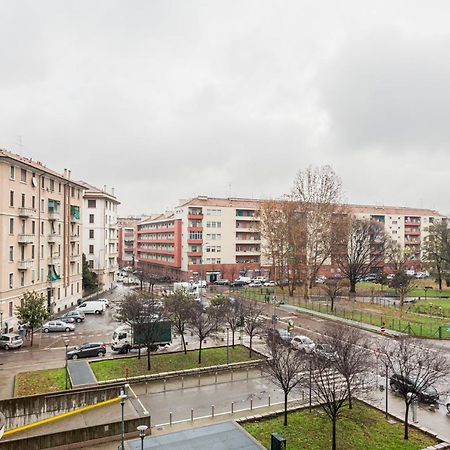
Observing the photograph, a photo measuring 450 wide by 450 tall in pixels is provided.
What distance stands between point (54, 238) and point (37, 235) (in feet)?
12.8

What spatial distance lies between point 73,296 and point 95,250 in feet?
55.0

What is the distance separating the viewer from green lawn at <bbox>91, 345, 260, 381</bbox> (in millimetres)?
25578

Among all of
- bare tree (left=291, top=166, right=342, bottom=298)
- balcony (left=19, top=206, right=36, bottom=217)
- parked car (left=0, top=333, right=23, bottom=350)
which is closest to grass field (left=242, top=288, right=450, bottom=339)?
bare tree (left=291, top=166, right=342, bottom=298)

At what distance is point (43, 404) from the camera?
19.5 meters

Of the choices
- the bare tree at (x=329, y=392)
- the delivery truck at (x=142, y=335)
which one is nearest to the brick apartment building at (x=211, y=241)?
the delivery truck at (x=142, y=335)

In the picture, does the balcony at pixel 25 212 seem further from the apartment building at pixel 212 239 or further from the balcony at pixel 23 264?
the apartment building at pixel 212 239

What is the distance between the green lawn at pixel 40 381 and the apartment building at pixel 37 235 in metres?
12.6

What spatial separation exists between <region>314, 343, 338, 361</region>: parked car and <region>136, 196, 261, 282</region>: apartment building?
5556 centimetres

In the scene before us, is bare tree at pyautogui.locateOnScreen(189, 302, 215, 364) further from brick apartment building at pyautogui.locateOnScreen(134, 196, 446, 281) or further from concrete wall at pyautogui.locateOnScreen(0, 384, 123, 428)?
brick apartment building at pyautogui.locateOnScreen(134, 196, 446, 281)

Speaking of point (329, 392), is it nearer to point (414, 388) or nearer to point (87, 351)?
point (414, 388)

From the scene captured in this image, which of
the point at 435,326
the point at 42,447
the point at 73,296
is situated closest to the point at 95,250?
the point at 73,296

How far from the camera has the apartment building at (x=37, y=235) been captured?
37.9m

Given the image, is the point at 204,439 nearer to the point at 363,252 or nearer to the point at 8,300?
the point at 8,300

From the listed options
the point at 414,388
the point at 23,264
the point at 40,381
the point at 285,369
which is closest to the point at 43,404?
the point at 40,381
